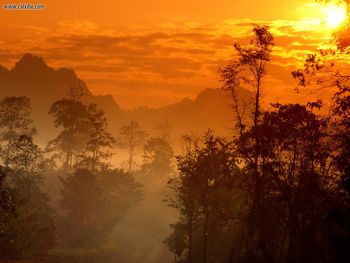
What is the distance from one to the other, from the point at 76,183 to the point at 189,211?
2899 cm

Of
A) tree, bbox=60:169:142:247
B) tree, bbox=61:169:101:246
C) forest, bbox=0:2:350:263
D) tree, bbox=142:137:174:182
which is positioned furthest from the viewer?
tree, bbox=142:137:174:182

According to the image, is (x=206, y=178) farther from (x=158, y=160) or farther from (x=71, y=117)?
(x=158, y=160)

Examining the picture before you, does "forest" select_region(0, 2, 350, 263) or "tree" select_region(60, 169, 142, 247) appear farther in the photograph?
"tree" select_region(60, 169, 142, 247)

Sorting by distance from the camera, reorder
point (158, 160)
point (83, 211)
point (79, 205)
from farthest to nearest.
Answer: point (158, 160), point (83, 211), point (79, 205)

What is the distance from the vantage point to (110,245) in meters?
83.3

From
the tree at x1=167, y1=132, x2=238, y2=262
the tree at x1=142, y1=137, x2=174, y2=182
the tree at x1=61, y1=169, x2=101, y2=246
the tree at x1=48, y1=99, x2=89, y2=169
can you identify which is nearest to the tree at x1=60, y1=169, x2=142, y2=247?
the tree at x1=61, y1=169, x2=101, y2=246

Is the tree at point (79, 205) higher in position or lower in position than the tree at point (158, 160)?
lower

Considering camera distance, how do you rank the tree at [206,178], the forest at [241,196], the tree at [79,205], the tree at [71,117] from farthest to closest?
the tree at [71,117]
the tree at [79,205]
the tree at [206,178]
the forest at [241,196]

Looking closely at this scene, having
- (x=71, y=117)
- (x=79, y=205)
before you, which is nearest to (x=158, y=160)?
(x=71, y=117)

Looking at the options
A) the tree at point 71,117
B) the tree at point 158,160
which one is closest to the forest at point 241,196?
the tree at point 71,117

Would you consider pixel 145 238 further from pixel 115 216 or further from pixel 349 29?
pixel 349 29

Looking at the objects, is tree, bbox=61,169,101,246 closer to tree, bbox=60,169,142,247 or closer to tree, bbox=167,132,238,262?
tree, bbox=60,169,142,247

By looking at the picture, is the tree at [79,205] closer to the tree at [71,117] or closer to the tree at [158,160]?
the tree at [71,117]

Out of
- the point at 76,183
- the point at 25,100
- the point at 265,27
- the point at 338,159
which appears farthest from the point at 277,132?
the point at 25,100
